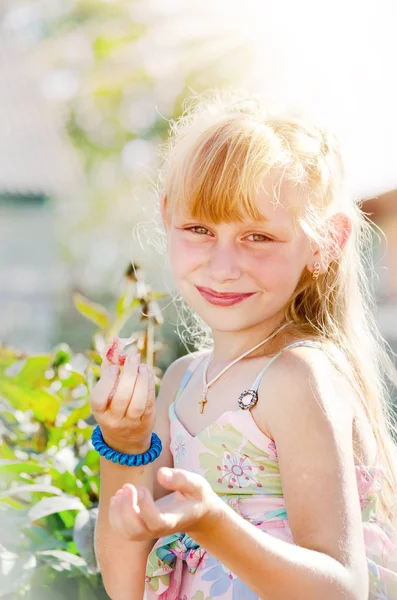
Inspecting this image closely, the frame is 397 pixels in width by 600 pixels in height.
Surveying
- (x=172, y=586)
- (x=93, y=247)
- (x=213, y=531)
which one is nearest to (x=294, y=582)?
(x=213, y=531)

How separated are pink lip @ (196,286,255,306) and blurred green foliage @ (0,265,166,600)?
223 mm

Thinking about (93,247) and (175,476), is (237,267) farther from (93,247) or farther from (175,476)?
(93,247)

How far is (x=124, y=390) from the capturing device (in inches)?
45.2

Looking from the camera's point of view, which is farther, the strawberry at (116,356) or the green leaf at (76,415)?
the green leaf at (76,415)

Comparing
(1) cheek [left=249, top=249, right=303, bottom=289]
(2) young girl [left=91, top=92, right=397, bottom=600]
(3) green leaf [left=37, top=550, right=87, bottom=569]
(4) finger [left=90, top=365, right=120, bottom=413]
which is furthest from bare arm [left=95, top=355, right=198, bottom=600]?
(1) cheek [left=249, top=249, right=303, bottom=289]

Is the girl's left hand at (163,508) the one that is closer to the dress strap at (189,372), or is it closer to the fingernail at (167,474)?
the fingernail at (167,474)

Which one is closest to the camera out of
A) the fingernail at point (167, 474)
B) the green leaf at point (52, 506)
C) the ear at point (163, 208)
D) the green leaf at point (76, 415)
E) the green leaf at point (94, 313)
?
the fingernail at point (167, 474)

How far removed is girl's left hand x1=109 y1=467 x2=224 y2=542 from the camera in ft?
2.70

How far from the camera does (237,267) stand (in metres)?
1.25

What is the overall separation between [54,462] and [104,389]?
69 centimetres

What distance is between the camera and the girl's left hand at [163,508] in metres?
0.82

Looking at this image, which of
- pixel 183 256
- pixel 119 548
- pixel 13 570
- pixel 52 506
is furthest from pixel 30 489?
pixel 183 256

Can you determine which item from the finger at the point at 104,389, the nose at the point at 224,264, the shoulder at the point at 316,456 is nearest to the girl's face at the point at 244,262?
the nose at the point at 224,264

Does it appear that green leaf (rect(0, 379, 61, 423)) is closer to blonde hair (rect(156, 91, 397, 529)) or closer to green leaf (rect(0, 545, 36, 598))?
green leaf (rect(0, 545, 36, 598))
